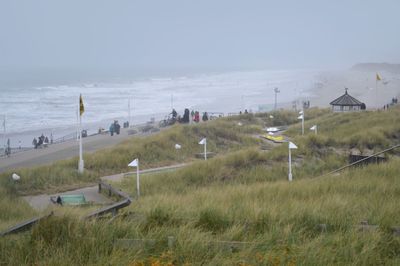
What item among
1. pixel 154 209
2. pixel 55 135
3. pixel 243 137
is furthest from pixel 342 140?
pixel 55 135

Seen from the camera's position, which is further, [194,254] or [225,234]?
[225,234]

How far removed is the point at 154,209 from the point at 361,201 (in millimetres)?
3894

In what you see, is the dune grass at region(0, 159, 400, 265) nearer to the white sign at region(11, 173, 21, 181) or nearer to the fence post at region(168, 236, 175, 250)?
the fence post at region(168, 236, 175, 250)

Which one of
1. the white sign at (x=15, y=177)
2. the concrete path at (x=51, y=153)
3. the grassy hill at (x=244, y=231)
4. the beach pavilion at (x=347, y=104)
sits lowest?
the concrete path at (x=51, y=153)

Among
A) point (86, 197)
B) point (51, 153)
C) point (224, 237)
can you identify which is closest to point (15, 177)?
point (86, 197)

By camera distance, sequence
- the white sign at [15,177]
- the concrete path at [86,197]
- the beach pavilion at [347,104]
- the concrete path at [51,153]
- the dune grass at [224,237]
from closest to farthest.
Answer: the dune grass at [224,237] < the concrete path at [86,197] < the white sign at [15,177] < the concrete path at [51,153] < the beach pavilion at [347,104]

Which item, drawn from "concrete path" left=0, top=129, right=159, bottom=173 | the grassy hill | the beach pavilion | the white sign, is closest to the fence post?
the grassy hill

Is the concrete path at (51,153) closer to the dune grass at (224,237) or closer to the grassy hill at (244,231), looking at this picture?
the grassy hill at (244,231)

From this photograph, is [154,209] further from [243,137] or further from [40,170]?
[243,137]

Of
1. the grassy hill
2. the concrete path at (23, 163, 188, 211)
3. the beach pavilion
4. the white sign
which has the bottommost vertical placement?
the concrete path at (23, 163, 188, 211)

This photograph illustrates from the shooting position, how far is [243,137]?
1106 inches

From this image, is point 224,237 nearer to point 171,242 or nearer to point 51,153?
point 171,242

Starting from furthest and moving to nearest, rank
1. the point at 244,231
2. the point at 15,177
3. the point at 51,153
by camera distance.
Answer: the point at 51,153 → the point at 15,177 → the point at 244,231

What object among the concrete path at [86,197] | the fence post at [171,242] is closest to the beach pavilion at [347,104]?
the concrete path at [86,197]
